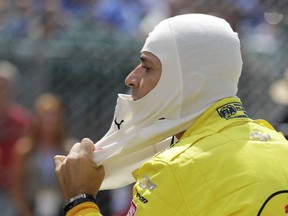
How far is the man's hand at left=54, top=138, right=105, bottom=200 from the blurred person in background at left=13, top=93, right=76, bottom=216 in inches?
120

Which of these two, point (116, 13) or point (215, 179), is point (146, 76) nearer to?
point (215, 179)

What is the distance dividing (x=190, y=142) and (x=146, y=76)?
35 cm

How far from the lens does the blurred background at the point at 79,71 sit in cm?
574

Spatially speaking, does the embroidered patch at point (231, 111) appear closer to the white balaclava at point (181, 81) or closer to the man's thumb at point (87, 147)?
the white balaclava at point (181, 81)

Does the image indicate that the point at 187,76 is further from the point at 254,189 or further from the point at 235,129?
the point at 254,189

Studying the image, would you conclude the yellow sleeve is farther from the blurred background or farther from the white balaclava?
the blurred background

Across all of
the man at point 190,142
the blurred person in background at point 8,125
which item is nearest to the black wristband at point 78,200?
the man at point 190,142

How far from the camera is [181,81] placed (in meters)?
2.54

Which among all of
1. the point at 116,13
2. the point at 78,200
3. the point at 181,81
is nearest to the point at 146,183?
the point at 78,200

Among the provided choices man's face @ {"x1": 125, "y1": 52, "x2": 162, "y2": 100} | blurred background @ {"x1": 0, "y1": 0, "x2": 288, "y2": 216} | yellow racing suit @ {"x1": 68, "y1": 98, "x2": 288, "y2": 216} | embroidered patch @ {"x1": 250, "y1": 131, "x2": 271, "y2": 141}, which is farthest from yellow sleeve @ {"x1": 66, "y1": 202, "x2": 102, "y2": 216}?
blurred background @ {"x1": 0, "y1": 0, "x2": 288, "y2": 216}

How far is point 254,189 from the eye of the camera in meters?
2.28

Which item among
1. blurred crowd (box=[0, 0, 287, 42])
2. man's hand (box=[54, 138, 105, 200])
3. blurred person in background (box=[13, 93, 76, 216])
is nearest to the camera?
man's hand (box=[54, 138, 105, 200])

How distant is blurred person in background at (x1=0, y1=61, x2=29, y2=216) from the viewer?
5695 mm

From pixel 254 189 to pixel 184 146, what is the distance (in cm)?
25
